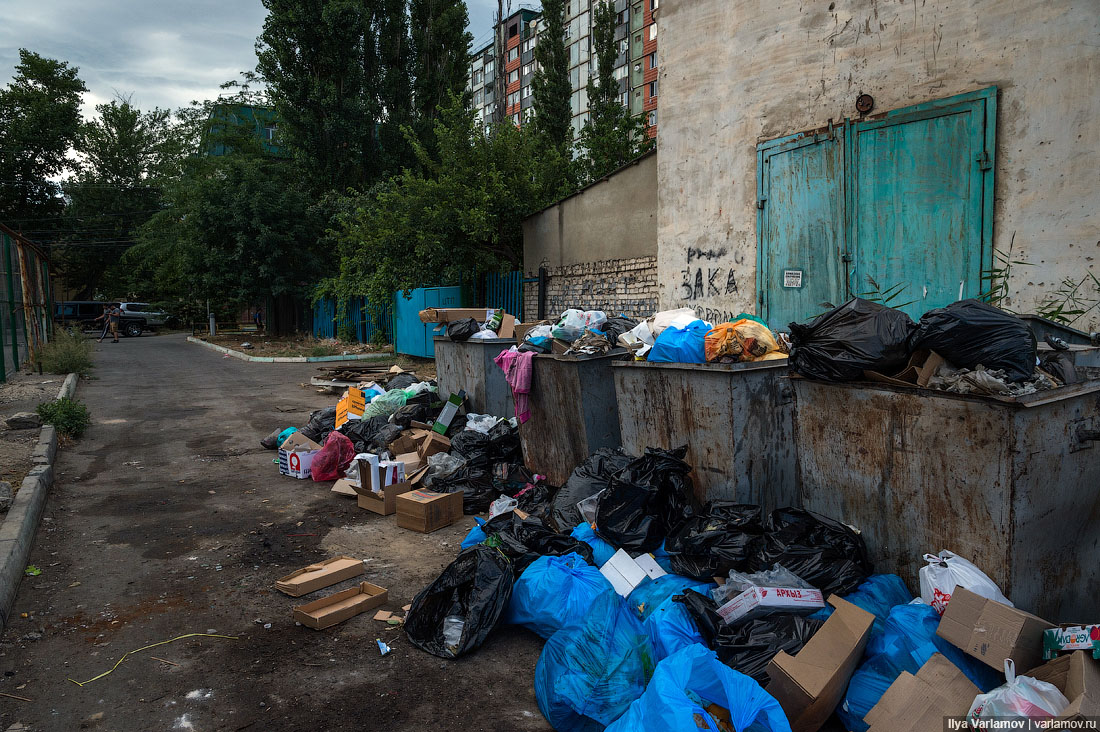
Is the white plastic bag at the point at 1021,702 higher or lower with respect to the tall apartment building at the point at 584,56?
lower

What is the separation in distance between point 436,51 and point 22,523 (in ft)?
74.7

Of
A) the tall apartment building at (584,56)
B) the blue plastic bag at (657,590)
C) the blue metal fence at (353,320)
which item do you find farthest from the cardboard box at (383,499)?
the tall apartment building at (584,56)

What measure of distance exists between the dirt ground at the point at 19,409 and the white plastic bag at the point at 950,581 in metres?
6.02

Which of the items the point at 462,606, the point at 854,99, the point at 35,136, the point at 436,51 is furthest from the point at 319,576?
the point at 35,136

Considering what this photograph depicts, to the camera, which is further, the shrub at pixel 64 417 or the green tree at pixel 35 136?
the green tree at pixel 35 136

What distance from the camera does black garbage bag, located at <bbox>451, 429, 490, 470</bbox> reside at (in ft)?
18.0

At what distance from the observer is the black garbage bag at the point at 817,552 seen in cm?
277

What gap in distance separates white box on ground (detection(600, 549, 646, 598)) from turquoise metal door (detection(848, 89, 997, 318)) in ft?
13.3

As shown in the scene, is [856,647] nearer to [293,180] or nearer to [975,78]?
[975,78]

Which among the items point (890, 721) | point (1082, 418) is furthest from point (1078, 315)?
point (890, 721)

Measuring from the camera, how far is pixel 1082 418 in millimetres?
2652

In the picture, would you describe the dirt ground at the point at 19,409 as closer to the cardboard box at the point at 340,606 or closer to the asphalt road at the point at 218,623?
the asphalt road at the point at 218,623

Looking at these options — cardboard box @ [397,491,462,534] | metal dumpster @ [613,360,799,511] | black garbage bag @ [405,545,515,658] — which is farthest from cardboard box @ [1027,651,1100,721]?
cardboard box @ [397,491,462,534]

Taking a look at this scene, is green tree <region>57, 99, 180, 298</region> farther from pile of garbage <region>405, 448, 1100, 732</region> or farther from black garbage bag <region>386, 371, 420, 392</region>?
pile of garbage <region>405, 448, 1100, 732</region>
